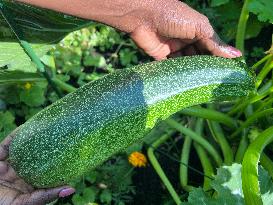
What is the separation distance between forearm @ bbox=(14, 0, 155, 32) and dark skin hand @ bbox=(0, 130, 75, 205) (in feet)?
2.00

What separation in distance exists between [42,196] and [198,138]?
954mm

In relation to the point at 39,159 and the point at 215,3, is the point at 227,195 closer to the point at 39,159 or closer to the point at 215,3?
the point at 39,159

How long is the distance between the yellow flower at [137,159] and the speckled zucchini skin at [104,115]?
545mm

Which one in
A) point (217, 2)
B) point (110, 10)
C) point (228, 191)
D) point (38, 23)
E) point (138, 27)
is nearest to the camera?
point (228, 191)

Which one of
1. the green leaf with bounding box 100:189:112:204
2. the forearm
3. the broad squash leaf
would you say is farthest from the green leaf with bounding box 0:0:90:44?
the green leaf with bounding box 100:189:112:204

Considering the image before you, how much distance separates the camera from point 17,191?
217cm

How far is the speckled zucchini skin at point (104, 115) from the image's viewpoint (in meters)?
2.09

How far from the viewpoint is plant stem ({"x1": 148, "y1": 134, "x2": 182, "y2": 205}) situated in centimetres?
263

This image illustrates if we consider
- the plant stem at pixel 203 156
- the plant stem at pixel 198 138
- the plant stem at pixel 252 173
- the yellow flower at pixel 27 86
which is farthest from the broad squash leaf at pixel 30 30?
the plant stem at pixel 252 173

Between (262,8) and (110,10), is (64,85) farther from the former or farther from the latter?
(262,8)

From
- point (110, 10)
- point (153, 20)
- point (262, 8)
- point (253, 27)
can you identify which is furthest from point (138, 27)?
point (253, 27)

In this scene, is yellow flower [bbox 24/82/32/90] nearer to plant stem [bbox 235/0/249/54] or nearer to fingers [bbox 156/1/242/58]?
fingers [bbox 156/1/242/58]

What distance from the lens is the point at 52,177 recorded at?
2135 millimetres

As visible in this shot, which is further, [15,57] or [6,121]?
[6,121]
